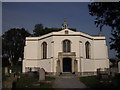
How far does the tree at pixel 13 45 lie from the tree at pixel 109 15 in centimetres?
3646

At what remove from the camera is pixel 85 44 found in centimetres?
3194

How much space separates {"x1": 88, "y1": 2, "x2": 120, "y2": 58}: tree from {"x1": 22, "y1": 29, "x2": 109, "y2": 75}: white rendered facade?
17.6 meters

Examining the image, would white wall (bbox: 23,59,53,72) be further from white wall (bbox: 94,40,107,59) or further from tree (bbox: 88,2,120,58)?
tree (bbox: 88,2,120,58)

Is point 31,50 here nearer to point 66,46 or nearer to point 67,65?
point 66,46

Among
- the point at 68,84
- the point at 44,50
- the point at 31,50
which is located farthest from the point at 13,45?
the point at 68,84

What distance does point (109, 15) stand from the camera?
1130cm

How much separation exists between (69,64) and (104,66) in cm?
654

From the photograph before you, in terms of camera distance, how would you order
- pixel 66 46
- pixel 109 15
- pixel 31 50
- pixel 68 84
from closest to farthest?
pixel 109 15 < pixel 68 84 < pixel 66 46 < pixel 31 50

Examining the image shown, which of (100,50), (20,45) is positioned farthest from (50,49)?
(20,45)

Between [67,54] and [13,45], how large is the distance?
Answer: 21.9 meters

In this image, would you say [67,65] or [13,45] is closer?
[67,65]

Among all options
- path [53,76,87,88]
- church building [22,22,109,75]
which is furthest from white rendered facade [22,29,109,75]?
path [53,76,87,88]

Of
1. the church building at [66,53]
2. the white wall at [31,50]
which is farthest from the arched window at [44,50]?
the white wall at [31,50]

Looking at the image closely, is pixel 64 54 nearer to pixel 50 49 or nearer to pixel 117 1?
pixel 50 49
